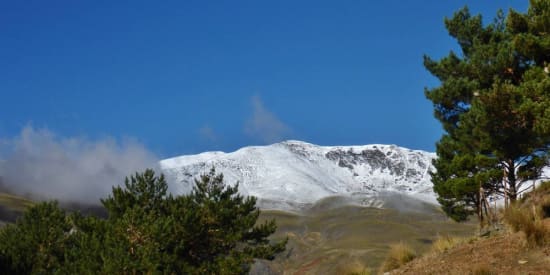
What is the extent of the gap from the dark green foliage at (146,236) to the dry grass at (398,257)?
12.1 metres

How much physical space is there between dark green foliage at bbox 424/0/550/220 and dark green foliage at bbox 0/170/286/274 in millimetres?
12962

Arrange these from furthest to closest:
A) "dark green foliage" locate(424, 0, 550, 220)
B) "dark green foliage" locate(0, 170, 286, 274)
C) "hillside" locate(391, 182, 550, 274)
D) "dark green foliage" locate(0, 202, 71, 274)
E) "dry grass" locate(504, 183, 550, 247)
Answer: "dark green foliage" locate(0, 202, 71, 274) → "dark green foliage" locate(0, 170, 286, 274) → "dark green foliage" locate(424, 0, 550, 220) → "dry grass" locate(504, 183, 550, 247) → "hillside" locate(391, 182, 550, 274)

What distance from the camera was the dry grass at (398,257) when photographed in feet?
62.6

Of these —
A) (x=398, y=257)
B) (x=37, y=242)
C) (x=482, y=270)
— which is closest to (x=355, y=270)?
(x=398, y=257)

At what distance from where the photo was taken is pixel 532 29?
19.8 metres

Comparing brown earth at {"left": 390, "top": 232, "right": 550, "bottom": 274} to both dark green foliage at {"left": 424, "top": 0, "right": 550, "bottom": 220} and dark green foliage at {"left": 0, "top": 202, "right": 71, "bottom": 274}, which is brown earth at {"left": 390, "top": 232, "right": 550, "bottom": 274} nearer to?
dark green foliage at {"left": 424, "top": 0, "right": 550, "bottom": 220}

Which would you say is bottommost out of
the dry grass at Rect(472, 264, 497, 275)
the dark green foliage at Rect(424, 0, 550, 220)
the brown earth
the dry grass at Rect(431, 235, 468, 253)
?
the dry grass at Rect(472, 264, 497, 275)

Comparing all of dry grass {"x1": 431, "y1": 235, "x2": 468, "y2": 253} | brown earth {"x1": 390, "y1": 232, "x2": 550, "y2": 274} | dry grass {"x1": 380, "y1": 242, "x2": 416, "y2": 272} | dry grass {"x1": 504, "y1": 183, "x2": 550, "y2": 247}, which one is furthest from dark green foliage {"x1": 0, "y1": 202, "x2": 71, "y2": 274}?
dry grass {"x1": 504, "y1": 183, "x2": 550, "y2": 247}

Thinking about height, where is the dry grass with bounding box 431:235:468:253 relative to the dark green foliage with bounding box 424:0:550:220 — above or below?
below

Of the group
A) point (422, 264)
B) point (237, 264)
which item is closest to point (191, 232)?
point (237, 264)

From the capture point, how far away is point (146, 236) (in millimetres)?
29797

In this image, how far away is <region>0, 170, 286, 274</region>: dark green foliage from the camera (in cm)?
2920

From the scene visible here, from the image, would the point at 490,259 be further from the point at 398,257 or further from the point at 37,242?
the point at 37,242

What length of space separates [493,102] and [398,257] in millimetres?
5990
